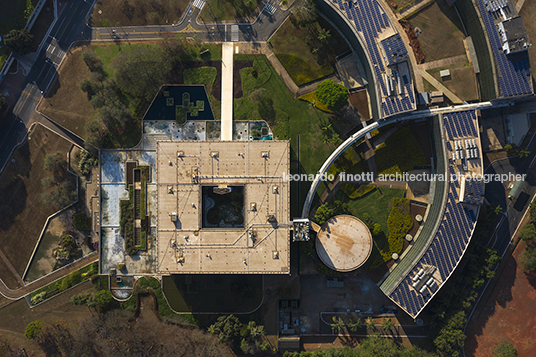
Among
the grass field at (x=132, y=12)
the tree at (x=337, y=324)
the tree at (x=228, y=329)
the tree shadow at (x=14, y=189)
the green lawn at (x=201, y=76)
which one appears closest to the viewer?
the tree at (x=228, y=329)

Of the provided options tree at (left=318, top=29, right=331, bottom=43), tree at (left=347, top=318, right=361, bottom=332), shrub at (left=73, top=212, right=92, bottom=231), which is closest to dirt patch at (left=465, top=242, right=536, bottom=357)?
tree at (left=347, top=318, right=361, bottom=332)

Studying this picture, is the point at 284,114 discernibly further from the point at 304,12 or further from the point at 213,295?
the point at 213,295

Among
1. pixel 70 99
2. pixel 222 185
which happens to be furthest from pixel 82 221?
pixel 222 185

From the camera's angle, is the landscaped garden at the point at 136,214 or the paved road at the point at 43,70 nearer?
the landscaped garden at the point at 136,214

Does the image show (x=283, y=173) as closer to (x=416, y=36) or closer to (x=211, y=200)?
(x=211, y=200)

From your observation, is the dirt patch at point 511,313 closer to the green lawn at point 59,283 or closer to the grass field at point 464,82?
the grass field at point 464,82

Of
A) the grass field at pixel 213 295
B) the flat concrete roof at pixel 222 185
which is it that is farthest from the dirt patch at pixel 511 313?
the grass field at pixel 213 295

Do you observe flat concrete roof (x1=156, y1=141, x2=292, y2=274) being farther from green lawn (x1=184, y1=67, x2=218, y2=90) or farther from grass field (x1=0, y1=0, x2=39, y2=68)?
grass field (x1=0, y1=0, x2=39, y2=68)
